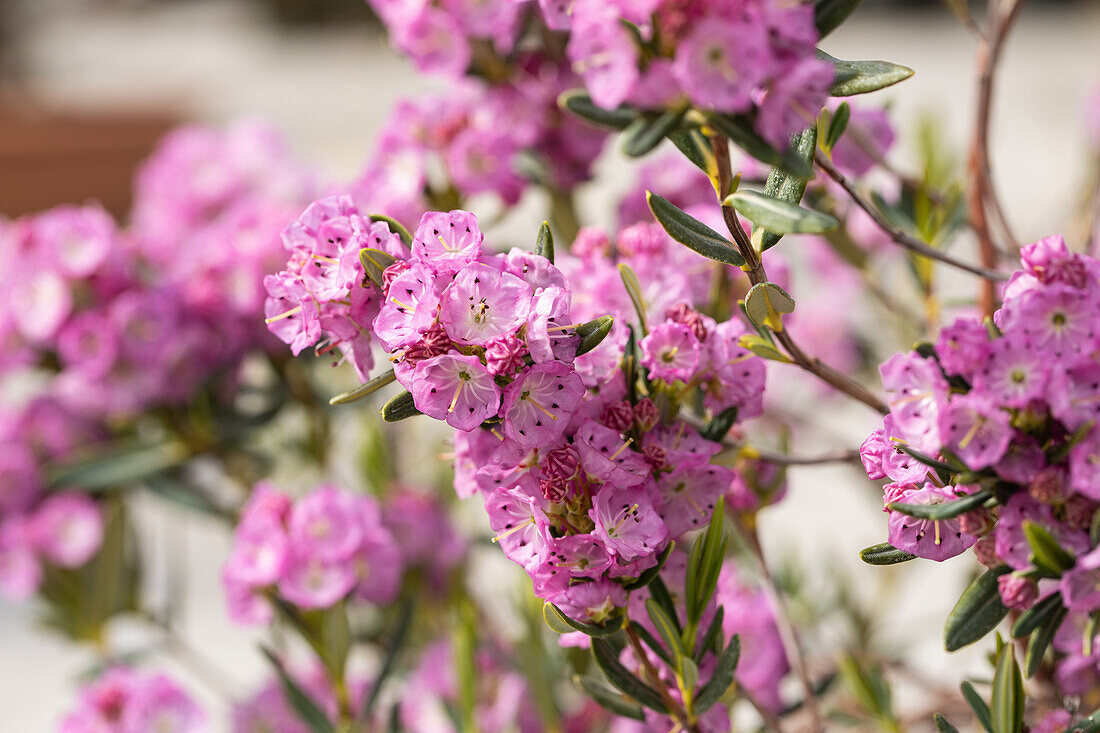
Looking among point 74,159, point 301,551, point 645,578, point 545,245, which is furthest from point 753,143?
point 74,159

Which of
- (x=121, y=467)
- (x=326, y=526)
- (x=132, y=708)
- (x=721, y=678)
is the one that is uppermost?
(x=721, y=678)

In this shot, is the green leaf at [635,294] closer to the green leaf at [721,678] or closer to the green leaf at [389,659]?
the green leaf at [721,678]

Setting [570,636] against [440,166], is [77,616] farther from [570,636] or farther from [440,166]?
[570,636]

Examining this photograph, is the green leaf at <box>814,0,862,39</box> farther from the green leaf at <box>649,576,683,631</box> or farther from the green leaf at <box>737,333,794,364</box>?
the green leaf at <box>649,576,683,631</box>

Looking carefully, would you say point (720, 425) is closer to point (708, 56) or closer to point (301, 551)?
point (708, 56)

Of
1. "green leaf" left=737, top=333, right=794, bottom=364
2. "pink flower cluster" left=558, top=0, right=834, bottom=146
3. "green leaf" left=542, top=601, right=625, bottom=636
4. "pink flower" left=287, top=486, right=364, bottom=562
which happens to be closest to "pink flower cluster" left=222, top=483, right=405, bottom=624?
"pink flower" left=287, top=486, right=364, bottom=562

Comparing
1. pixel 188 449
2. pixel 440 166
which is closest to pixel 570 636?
pixel 440 166
